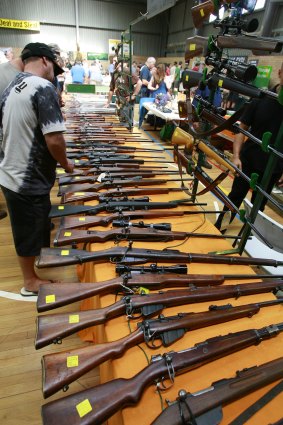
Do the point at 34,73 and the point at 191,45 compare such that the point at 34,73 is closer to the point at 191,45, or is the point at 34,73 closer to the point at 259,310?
the point at 191,45

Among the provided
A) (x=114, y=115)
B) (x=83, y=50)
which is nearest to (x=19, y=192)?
(x=114, y=115)

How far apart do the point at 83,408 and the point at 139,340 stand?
347mm

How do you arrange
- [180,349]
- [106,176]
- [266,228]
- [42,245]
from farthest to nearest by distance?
[106,176] → [42,245] → [266,228] → [180,349]

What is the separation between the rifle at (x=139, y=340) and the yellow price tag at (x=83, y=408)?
→ 4.9 inches

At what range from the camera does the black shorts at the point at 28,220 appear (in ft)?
6.65

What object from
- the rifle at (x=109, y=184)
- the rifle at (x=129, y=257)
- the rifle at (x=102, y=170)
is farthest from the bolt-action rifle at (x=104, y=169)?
the rifle at (x=129, y=257)

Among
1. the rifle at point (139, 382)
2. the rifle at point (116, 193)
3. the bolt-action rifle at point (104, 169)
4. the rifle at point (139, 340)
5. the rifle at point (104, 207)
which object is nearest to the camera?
the rifle at point (139, 382)

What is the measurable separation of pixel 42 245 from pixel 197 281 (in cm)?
146

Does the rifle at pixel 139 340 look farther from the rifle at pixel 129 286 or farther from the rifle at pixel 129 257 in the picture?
the rifle at pixel 129 257

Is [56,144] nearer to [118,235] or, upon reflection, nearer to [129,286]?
[118,235]

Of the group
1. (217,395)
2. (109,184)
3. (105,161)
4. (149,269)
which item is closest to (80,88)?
(105,161)

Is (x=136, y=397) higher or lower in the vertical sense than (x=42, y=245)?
higher


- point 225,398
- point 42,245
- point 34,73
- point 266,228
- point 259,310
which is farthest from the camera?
point 42,245

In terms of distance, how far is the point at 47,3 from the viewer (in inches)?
680
